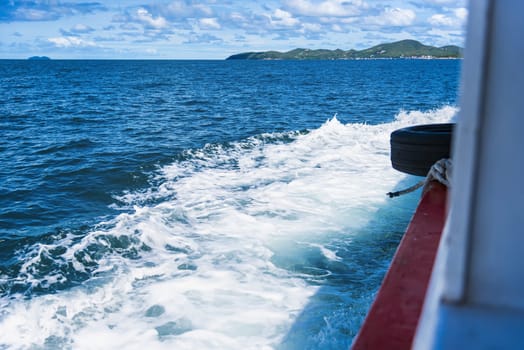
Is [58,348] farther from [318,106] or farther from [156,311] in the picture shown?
[318,106]

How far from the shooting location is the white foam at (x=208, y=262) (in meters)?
4.93

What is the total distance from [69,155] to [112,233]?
9003 millimetres

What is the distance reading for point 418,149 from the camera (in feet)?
16.4

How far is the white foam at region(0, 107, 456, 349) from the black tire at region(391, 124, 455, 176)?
1700 millimetres

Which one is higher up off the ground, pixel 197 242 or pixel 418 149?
pixel 418 149

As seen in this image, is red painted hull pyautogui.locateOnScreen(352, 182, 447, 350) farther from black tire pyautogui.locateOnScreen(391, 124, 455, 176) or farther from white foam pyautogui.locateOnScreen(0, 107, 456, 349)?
white foam pyautogui.locateOnScreen(0, 107, 456, 349)

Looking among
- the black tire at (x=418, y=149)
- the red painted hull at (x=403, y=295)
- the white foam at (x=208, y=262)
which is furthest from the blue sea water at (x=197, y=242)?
the red painted hull at (x=403, y=295)

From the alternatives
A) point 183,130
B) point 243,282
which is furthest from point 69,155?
point 243,282

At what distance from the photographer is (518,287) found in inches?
35.1

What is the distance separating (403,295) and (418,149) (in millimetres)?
3284

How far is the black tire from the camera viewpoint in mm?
4852

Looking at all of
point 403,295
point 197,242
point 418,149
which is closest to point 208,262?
point 197,242

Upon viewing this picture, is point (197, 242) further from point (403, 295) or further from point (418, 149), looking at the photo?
point (403, 295)

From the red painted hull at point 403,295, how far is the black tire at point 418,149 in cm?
223
